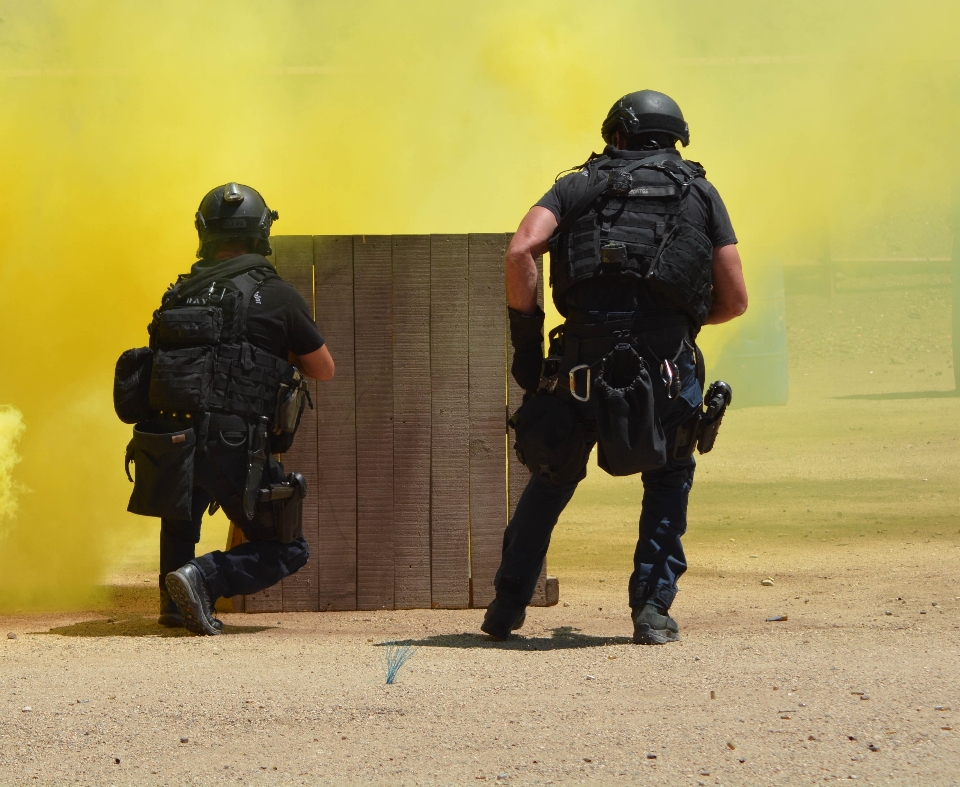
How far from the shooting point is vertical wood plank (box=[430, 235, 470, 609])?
563 centimetres

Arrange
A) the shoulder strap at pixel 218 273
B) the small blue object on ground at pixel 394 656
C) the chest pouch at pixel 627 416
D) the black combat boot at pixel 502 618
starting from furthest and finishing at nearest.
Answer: the shoulder strap at pixel 218 273 < the black combat boot at pixel 502 618 < the chest pouch at pixel 627 416 < the small blue object on ground at pixel 394 656

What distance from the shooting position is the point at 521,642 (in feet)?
16.0

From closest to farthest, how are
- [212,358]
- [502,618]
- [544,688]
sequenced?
[544,688] → [502,618] → [212,358]

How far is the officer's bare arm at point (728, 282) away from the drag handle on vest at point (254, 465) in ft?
5.29

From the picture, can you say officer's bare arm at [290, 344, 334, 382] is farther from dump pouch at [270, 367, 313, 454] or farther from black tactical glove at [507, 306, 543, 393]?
black tactical glove at [507, 306, 543, 393]

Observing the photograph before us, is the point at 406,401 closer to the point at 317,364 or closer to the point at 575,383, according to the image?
the point at 317,364

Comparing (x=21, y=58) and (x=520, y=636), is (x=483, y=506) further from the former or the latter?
(x=21, y=58)

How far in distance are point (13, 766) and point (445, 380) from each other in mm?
2611

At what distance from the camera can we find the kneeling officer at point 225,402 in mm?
4965

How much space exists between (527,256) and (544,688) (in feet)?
4.48

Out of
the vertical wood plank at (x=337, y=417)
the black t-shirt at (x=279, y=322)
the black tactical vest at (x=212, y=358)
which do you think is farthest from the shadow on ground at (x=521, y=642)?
the black t-shirt at (x=279, y=322)

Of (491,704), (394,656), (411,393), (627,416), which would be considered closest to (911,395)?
(411,393)

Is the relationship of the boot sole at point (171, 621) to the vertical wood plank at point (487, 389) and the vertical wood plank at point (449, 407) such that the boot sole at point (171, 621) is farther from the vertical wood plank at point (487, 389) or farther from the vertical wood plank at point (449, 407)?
the vertical wood plank at point (487, 389)

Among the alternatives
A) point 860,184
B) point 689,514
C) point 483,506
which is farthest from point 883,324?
point 483,506
